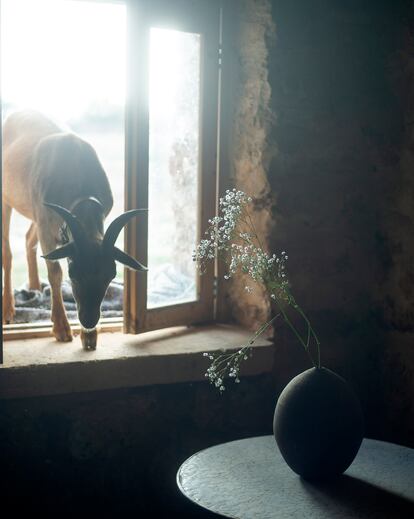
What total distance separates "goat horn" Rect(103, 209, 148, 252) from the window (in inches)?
11.0

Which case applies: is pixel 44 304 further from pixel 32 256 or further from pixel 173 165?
pixel 173 165

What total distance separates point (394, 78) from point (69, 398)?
7.23ft

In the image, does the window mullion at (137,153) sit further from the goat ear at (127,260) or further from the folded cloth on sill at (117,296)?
the goat ear at (127,260)

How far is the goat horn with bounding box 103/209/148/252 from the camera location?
3.22m

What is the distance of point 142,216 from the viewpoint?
3520 millimetres

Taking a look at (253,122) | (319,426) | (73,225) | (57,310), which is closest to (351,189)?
(253,122)

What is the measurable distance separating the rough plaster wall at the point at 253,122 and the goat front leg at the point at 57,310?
0.91m

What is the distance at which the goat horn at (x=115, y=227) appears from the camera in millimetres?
3221

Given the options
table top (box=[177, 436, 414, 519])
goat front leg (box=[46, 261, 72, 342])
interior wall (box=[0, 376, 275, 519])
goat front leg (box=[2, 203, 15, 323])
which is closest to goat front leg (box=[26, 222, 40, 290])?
goat front leg (box=[2, 203, 15, 323])

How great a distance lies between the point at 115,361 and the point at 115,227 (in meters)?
0.59

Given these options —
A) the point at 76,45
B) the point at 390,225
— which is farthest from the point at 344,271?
the point at 76,45

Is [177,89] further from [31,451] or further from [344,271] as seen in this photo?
[31,451]

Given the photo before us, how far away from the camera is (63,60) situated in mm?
4531

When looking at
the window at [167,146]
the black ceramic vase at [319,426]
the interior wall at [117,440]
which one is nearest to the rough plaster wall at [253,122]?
the window at [167,146]
